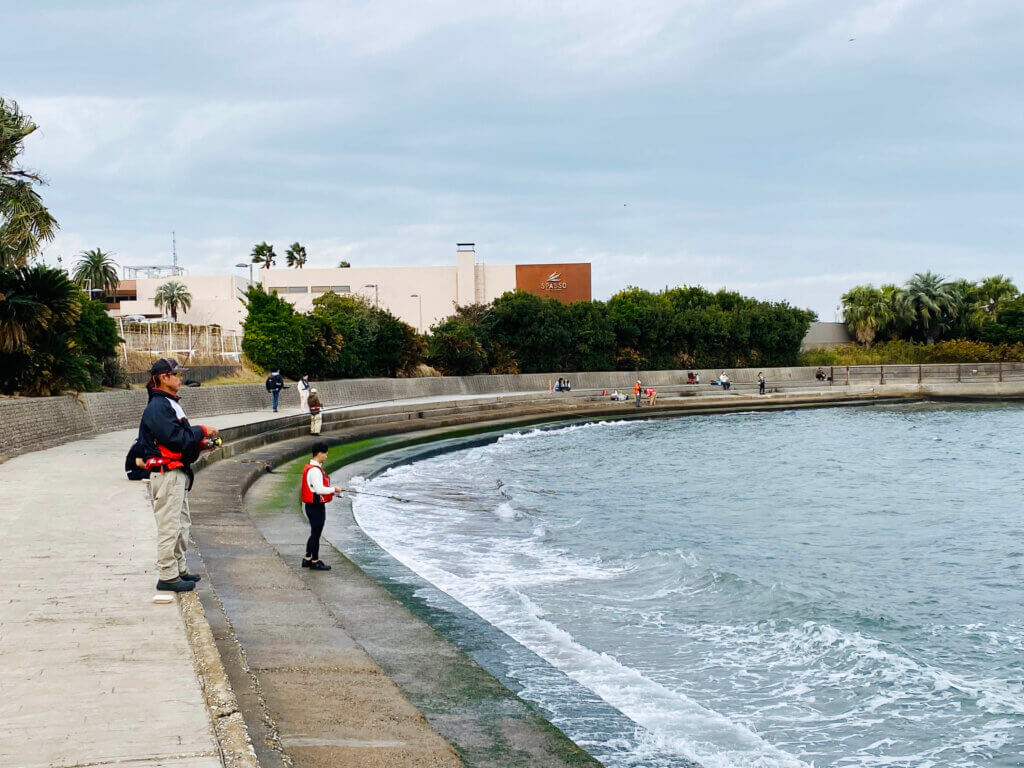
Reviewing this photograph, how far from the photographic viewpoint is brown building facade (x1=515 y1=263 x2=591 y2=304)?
75.9m

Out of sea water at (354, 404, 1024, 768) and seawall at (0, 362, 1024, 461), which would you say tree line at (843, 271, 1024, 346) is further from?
sea water at (354, 404, 1024, 768)

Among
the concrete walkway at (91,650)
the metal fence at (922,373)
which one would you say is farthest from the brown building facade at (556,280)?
the concrete walkway at (91,650)

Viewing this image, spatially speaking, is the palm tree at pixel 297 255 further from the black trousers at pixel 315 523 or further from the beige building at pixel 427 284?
the black trousers at pixel 315 523

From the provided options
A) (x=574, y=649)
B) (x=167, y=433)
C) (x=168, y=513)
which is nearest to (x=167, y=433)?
(x=167, y=433)

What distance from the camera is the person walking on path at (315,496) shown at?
398 inches

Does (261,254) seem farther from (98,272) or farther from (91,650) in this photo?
(91,650)

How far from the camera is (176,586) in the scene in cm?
707

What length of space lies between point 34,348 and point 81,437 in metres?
2.12

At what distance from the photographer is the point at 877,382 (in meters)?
64.2

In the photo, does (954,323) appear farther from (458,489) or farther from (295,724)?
(295,724)

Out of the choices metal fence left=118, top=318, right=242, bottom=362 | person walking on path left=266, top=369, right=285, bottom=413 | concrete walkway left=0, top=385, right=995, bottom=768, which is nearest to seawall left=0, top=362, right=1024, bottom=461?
person walking on path left=266, top=369, right=285, bottom=413

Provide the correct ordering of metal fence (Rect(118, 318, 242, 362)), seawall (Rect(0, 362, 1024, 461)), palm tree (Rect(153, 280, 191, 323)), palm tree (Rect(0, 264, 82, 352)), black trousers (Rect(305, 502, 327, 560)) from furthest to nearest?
palm tree (Rect(153, 280, 191, 323)) → metal fence (Rect(118, 318, 242, 362)) → palm tree (Rect(0, 264, 82, 352)) → seawall (Rect(0, 362, 1024, 461)) → black trousers (Rect(305, 502, 327, 560))

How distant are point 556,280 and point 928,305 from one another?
2925 centimetres

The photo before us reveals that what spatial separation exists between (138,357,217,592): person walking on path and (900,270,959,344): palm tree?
7561 cm
